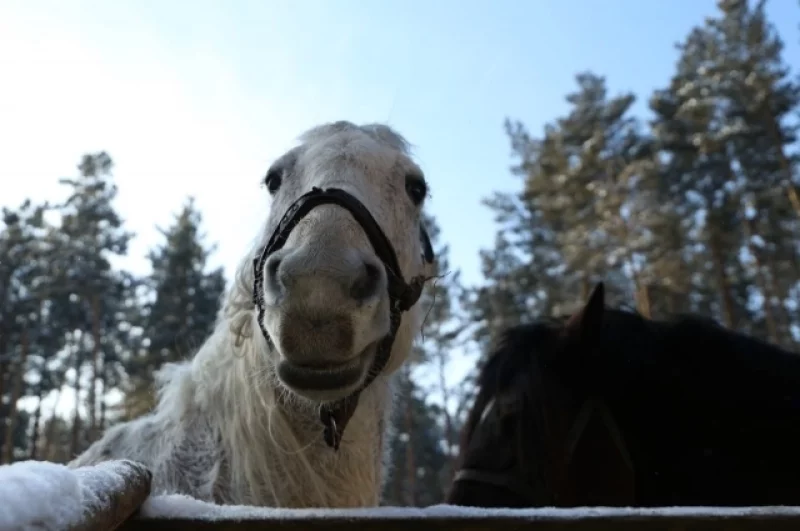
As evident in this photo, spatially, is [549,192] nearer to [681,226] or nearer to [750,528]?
[681,226]

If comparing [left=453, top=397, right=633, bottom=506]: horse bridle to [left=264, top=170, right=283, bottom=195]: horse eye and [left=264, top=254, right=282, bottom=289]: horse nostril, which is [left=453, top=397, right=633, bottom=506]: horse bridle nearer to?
[left=264, top=254, right=282, bottom=289]: horse nostril

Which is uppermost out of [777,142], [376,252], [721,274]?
[777,142]

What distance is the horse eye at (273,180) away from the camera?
3318 mm

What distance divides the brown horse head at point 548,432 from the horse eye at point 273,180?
5.57ft

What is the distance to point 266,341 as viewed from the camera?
270cm

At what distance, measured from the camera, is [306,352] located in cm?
214

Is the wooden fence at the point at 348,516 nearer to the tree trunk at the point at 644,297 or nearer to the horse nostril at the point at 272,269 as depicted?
the horse nostril at the point at 272,269

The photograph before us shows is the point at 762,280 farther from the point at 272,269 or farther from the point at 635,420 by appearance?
the point at 272,269

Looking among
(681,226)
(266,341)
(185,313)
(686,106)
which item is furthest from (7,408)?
(686,106)

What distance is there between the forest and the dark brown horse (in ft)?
56.1

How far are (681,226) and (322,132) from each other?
75.0 feet

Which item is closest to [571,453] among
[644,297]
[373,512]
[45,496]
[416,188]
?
[416,188]

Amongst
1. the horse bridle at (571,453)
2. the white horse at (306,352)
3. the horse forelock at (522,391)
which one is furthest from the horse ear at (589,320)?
the white horse at (306,352)

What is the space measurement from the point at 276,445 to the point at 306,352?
0.86 m
